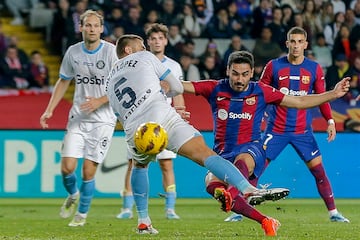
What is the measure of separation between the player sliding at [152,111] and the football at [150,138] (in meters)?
0.19

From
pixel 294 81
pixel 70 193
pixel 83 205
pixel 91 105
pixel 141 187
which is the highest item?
pixel 294 81

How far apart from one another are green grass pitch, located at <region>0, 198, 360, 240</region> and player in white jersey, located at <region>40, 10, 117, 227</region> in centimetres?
55

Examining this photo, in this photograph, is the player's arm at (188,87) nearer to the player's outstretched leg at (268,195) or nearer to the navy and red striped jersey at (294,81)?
the player's outstretched leg at (268,195)

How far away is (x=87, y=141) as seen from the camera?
1116 centimetres

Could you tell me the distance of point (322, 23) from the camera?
778 inches

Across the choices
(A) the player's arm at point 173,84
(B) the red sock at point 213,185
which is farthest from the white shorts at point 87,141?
(A) the player's arm at point 173,84

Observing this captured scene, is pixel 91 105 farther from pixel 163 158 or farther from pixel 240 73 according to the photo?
pixel 240 73

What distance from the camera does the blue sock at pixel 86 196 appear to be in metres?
10.9

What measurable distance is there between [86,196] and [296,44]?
2.68 m

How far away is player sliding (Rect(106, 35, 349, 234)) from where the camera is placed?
8.73 metres

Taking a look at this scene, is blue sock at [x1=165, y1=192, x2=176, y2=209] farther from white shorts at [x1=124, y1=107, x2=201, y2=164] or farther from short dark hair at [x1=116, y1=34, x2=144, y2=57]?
white shorts at [x1=124, y1=107, x2=201, y2=164]

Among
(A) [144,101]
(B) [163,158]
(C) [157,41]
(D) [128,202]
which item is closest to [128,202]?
(D) [128,202]

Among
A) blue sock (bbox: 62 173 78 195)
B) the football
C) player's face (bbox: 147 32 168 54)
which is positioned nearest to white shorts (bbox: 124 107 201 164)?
the football

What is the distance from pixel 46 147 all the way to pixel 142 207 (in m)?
5.84
